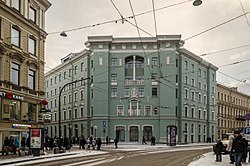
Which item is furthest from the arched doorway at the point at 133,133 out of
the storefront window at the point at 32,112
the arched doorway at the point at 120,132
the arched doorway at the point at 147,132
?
the storefront window at the point at 32,112

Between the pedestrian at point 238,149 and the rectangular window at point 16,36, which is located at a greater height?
the rectangular window at point 16,36

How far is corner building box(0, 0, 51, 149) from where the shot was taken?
33031mm

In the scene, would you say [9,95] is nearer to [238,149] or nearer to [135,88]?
[238,149]

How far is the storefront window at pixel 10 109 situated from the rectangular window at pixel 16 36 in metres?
5.47

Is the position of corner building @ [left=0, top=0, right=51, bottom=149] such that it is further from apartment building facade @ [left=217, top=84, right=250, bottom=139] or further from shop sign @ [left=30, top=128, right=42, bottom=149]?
apartment building facade @ [left=217, top=84, right=250, bottom=139]

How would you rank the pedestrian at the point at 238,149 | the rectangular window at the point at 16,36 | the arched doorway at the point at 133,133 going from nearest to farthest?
the pedestrian at the point at 238,149
the rectangular window at the point at 16,36
the arched doorway at the point at 133,133

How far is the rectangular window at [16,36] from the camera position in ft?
114

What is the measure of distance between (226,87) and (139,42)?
3970 centimetres

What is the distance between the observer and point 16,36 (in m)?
35.6

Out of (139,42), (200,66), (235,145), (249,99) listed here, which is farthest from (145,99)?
(249,99)

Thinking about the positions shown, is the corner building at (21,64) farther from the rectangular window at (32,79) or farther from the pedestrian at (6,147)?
the pedestrian at (6,147)

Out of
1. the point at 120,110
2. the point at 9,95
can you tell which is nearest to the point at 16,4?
the point at 9,95

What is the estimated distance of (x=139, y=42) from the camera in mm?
65875

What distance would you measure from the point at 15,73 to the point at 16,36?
349 centimetres
